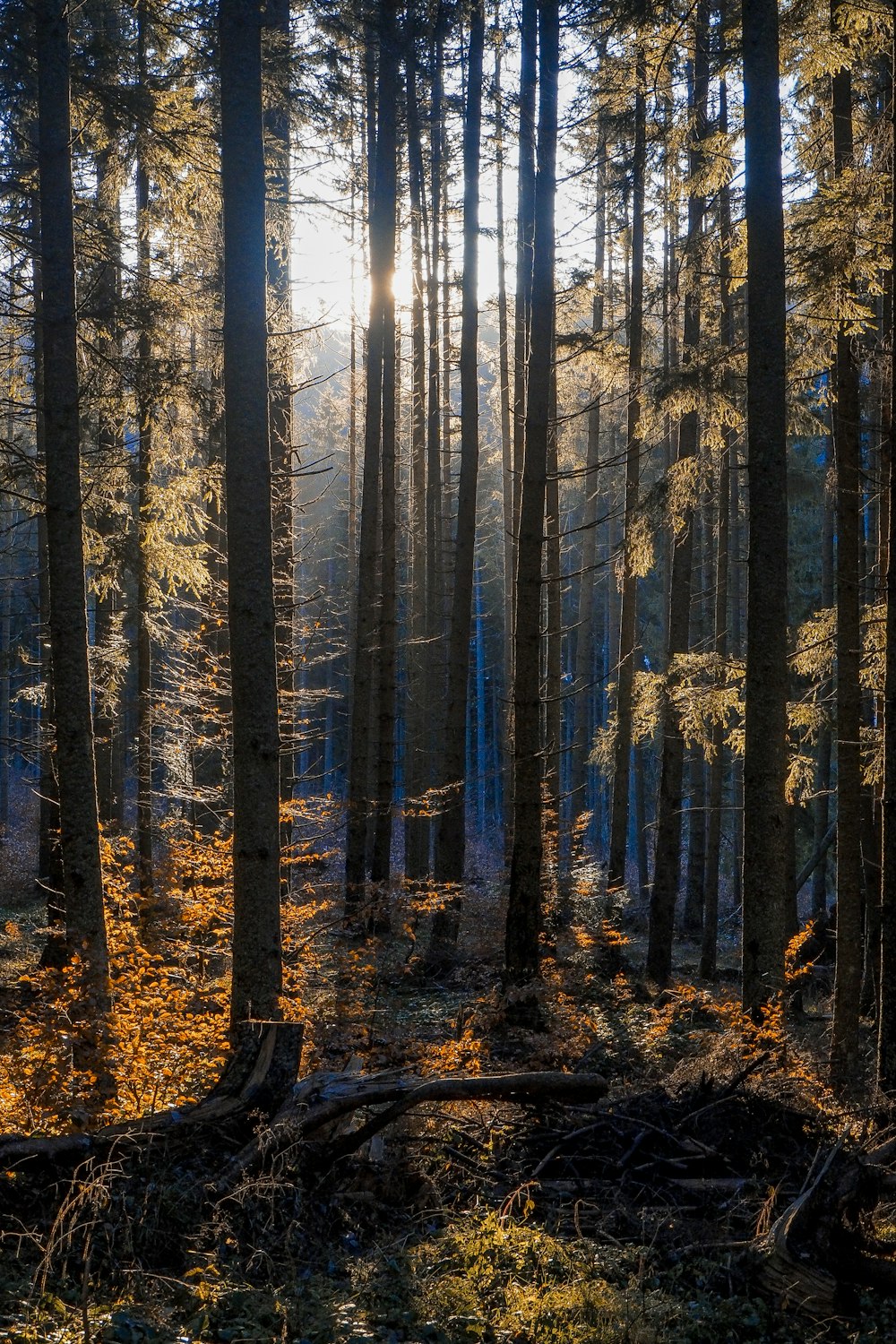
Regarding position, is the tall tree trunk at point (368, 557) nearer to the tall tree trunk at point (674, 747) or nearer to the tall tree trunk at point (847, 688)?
the tall tree trunk at point (674, 747)

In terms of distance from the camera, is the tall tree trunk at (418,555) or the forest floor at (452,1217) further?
the tall tree trunk at (418,555)

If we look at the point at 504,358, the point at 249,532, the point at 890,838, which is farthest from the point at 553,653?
the point at 249,532

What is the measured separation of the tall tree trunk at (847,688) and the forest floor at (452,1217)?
1280 millimetres

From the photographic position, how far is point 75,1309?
3545 mm

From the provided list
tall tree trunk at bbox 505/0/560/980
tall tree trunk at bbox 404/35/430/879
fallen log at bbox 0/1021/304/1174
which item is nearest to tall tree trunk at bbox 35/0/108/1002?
fallen log at bbox 0/1021/304/1174

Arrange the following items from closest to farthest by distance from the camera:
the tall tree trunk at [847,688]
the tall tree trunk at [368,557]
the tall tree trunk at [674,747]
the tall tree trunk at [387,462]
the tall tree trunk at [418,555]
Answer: the tall tree trunk at [847,688] < the tall tree trunk at [674,747] < the tall tree trunk at [387,462] < the tall tree trunk at [368,557] < the tall tree trunk at [418,555]

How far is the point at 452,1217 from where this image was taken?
4836 mm

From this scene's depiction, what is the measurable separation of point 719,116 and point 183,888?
488 inches

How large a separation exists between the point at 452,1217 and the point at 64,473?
626 centimetres

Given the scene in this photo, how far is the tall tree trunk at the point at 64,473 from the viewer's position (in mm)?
7773

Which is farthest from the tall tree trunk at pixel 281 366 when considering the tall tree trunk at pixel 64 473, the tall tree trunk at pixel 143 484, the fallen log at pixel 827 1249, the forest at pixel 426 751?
the fallen log at pixel 827 1249

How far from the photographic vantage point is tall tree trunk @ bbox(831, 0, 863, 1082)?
30.0 ft

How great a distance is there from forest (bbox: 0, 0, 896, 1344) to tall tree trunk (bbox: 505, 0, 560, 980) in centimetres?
5

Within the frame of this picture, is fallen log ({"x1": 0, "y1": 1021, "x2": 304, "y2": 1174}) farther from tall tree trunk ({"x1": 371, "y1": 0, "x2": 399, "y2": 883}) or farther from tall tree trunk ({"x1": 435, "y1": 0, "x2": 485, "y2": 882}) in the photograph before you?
tall tree trunk ({"x1": 435, "y1": 0, "x2": 485, "y2": 882})
